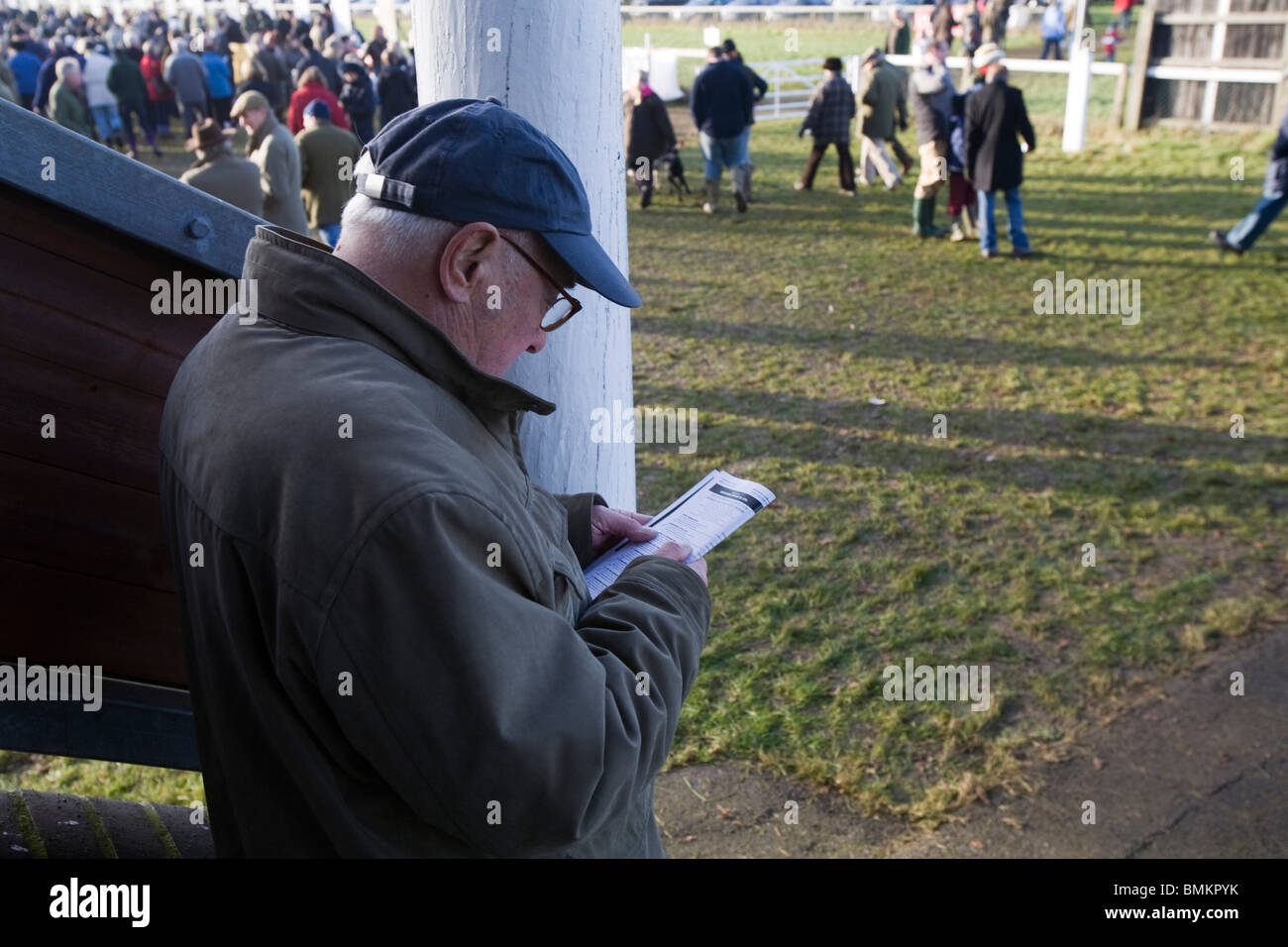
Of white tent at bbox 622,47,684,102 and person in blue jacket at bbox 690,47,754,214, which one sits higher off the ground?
white tent at bbox 622,47,684,102

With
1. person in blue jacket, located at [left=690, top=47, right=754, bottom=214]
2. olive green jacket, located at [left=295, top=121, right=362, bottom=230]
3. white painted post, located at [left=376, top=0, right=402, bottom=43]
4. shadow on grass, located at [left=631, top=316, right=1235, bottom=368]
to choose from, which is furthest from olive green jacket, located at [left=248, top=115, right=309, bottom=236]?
white painted post, located at [left=376, top=0, right=402, bottom=43]

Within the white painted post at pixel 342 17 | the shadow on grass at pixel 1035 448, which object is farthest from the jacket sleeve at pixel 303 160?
the white painted post at pixel 342 17

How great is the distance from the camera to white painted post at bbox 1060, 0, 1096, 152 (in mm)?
15203

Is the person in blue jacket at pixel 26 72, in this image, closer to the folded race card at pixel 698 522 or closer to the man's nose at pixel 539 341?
the folded race card at pixel 698 522

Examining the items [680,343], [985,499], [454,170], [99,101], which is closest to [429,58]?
[454,170]

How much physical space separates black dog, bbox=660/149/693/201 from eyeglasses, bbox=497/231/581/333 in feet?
40.2

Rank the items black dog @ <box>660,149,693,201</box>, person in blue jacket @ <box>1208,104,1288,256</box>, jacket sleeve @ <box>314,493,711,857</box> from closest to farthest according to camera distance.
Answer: jacket sleeve @ <box>314,493,711,857</box>, person in blue jacket @ <box>1208,104,1288,256</box>, black dog @ <box>660,149,693,201</box>

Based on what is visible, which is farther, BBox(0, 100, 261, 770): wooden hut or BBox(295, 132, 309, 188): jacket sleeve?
BBox(295, 132, 309, 188): jacket sleeve

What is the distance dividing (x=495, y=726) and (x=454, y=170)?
30.3 inches

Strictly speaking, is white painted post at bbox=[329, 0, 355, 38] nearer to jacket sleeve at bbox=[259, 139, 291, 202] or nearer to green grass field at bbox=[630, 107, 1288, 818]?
green grass field at bbox=[630, 107, 1288, 818]

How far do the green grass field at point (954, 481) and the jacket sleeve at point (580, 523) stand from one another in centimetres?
205

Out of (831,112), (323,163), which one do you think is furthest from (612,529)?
(831,112)

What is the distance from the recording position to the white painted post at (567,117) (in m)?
1.88
